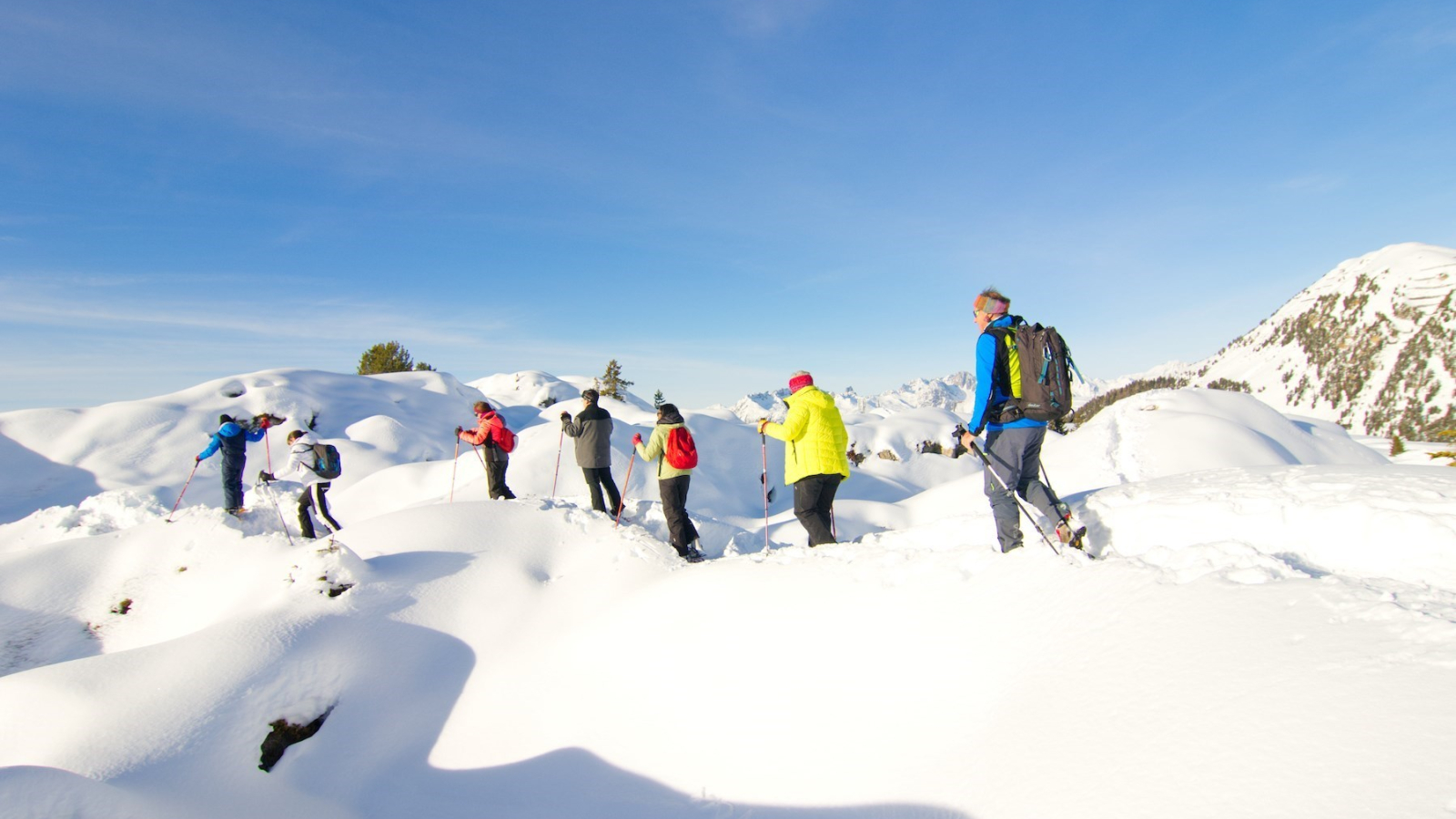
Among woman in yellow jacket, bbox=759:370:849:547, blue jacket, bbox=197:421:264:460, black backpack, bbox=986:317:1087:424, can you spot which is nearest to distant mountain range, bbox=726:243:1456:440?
blue jacket, bbox=197:421:264:460

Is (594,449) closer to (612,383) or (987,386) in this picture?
(987,386)

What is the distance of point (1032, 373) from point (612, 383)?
3953 cm

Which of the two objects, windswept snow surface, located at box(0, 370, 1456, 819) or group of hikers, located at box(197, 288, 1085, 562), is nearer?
windswept snow surface, located at box(0, 370, 1456, 819)

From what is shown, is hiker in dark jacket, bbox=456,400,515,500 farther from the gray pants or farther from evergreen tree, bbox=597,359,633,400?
evergreen tree, bbox=597,359,633,400

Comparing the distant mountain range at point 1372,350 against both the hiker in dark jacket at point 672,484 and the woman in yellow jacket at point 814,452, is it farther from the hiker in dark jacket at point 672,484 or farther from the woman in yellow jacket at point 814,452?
the woman in yellow jacket at point 814,452

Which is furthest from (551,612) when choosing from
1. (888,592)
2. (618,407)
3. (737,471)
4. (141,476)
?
(618,407)

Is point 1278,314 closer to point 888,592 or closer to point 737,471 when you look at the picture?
point 737,471

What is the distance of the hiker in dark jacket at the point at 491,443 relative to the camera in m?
9.60

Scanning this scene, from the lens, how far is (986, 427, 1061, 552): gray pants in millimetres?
4777

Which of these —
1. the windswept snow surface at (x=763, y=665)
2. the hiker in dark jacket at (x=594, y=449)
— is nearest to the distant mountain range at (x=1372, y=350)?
the hiker in dark jacket at (x=594, y=449)

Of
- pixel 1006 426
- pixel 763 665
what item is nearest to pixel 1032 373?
pixel 1006 426

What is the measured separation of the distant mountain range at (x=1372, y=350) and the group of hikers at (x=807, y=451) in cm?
5399

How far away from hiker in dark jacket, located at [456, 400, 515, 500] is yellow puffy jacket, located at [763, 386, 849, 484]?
5261 mm

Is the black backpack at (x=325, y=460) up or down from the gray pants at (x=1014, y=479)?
down
